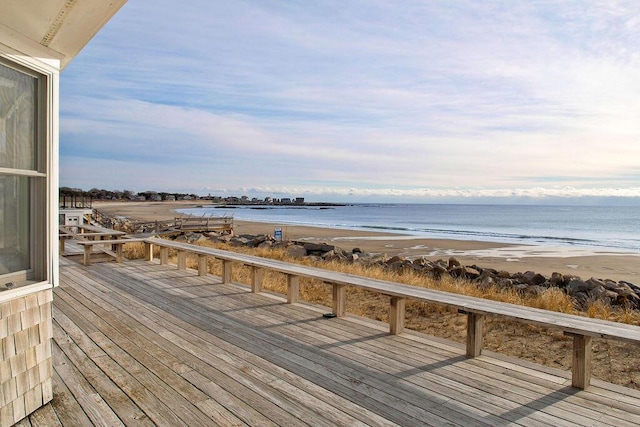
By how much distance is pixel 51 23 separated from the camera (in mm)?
2414

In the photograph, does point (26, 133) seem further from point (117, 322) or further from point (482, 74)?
point (482, 74)

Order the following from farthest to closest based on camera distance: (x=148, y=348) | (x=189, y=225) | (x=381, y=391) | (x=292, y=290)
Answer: (x=189, y=225), (x=292, y=290), (x=148, y=348), (x=381, y=391)

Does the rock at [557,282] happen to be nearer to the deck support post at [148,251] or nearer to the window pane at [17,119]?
the deck support post at [148,251]

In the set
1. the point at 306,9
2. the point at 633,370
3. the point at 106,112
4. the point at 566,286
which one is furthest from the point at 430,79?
the point at 106,112

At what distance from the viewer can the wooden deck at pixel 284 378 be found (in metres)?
2.64

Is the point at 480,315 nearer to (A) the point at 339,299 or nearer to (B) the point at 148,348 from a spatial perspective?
(A) the point at 339,299

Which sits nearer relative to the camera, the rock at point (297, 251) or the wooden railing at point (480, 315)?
the wooden railing at point (480, 315)

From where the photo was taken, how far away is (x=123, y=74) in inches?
523

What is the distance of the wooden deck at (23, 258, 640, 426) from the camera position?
2639 millimetres

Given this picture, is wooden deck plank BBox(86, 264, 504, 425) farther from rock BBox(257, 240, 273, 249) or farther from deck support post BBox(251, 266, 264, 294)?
rock BBox(257, 240, 273, 249)

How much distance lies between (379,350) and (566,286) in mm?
7641

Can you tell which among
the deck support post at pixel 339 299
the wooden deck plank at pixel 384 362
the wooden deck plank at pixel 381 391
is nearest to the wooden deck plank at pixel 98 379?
the wooden deck plank at pixel 381 391

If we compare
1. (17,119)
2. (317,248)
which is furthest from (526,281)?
(17,119)

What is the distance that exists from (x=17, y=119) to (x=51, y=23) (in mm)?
610
